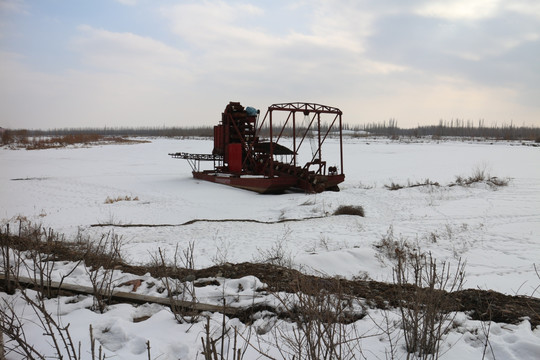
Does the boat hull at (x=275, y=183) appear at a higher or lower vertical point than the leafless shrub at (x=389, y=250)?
higher

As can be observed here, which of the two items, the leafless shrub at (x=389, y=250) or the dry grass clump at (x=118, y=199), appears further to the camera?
the dry grass clump at (x=118, y=199)

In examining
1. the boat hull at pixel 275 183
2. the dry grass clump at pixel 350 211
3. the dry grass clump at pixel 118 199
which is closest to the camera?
the dry grass clump at pixel 350 211

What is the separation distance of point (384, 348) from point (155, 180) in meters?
17.3

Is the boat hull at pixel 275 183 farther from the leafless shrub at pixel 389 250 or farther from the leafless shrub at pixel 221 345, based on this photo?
the leafless shrub at pixel 221 345

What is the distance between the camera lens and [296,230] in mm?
8844

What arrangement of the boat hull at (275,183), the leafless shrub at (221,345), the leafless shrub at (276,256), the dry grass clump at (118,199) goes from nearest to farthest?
the leafless shrub at (221,345) → the leafless shrub at (276,256) → the dry grass clump at (118,199) → the boat hull at (275,183)

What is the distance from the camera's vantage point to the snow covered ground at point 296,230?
326cm

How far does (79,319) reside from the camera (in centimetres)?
352

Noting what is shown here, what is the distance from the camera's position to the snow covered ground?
326 cm

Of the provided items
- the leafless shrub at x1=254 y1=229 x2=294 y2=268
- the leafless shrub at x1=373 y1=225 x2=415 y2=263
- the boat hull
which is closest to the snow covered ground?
the leafless shrub at x1=254 y1=229 x2=294 y2=268

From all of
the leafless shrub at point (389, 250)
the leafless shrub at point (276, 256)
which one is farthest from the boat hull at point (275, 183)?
the leafless shrub at point (389, 250)

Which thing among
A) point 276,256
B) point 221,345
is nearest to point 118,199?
point 276,256

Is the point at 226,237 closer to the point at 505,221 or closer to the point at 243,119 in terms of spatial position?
the point at 505,221

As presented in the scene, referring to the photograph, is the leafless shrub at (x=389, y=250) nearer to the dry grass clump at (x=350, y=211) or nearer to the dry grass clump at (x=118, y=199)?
the dry grass clump at (x=350, y=211)
